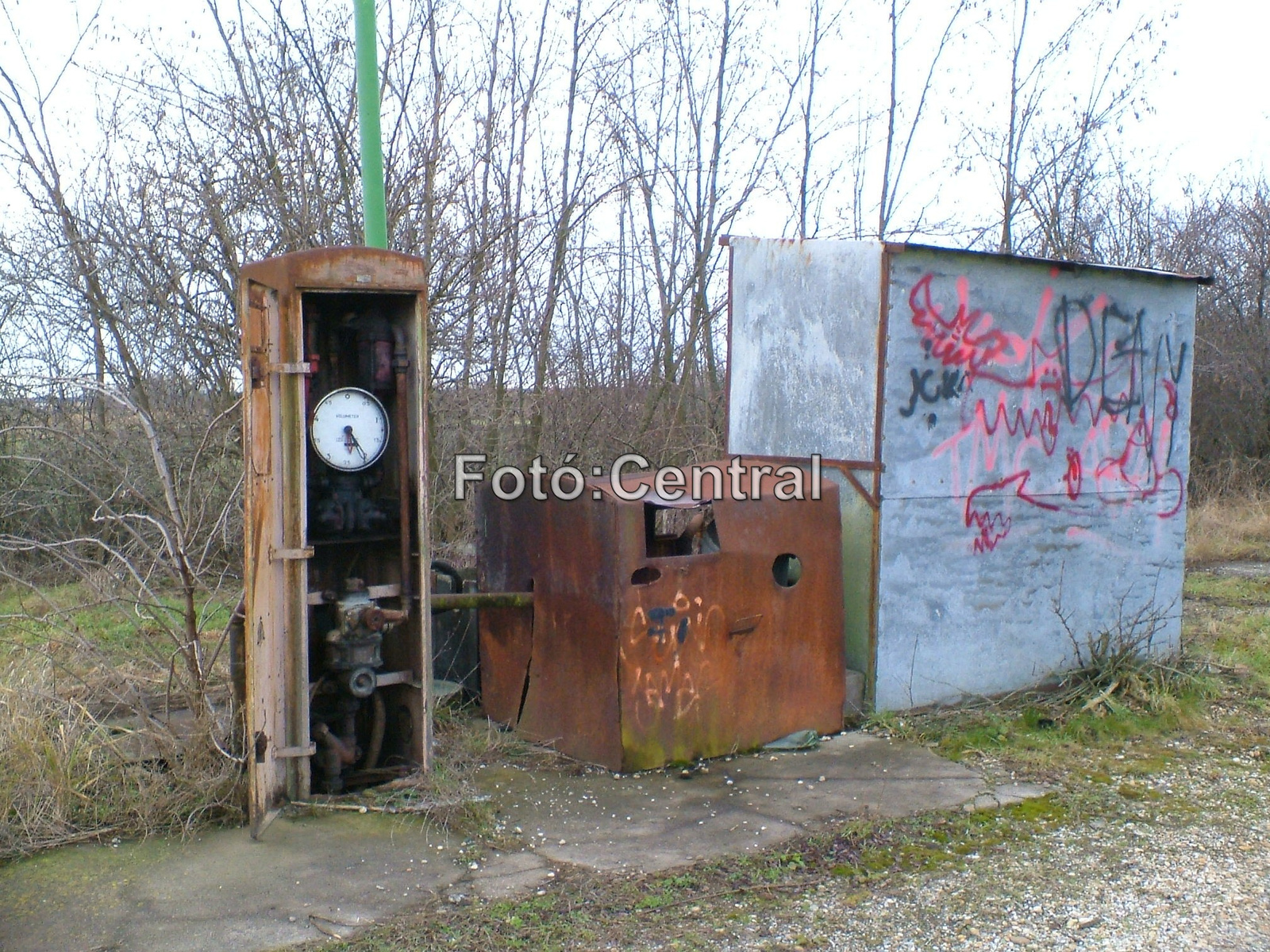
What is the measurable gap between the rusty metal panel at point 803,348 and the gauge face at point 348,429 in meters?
2.53

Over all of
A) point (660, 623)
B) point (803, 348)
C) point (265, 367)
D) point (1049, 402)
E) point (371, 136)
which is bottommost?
point (660, 623)

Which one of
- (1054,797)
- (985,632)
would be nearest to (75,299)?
(985,632)

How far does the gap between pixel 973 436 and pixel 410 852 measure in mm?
3651

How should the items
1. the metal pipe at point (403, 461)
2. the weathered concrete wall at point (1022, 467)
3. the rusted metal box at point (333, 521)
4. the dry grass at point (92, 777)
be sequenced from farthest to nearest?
the weathered concrete wall at point (1022, 467)
the metal pipe at point (403, 461)
the rusted metal box at point (333, 521)
the dry grass at point (92, 777)

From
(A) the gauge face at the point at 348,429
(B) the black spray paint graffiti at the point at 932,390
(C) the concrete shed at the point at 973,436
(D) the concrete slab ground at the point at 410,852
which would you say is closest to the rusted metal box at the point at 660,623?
(D) the concrete slab ground at the point at 410,852

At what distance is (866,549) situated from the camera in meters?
5.75

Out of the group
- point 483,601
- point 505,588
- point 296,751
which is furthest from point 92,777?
point 505,588

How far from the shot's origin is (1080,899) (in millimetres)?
3805

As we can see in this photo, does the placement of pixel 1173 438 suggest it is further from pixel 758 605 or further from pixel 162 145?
pixel 162 145

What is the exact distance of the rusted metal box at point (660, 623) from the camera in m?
4.95

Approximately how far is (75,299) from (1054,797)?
801 cm

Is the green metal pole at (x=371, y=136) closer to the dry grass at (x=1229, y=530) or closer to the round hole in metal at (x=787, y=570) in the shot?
the round hole in metal at (x=787, y=570)

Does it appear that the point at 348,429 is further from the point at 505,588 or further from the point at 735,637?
the point at 735,637

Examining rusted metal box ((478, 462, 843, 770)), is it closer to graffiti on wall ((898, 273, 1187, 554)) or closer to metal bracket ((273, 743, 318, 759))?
graffiti on wall ((898, 273, 1187, 554))
